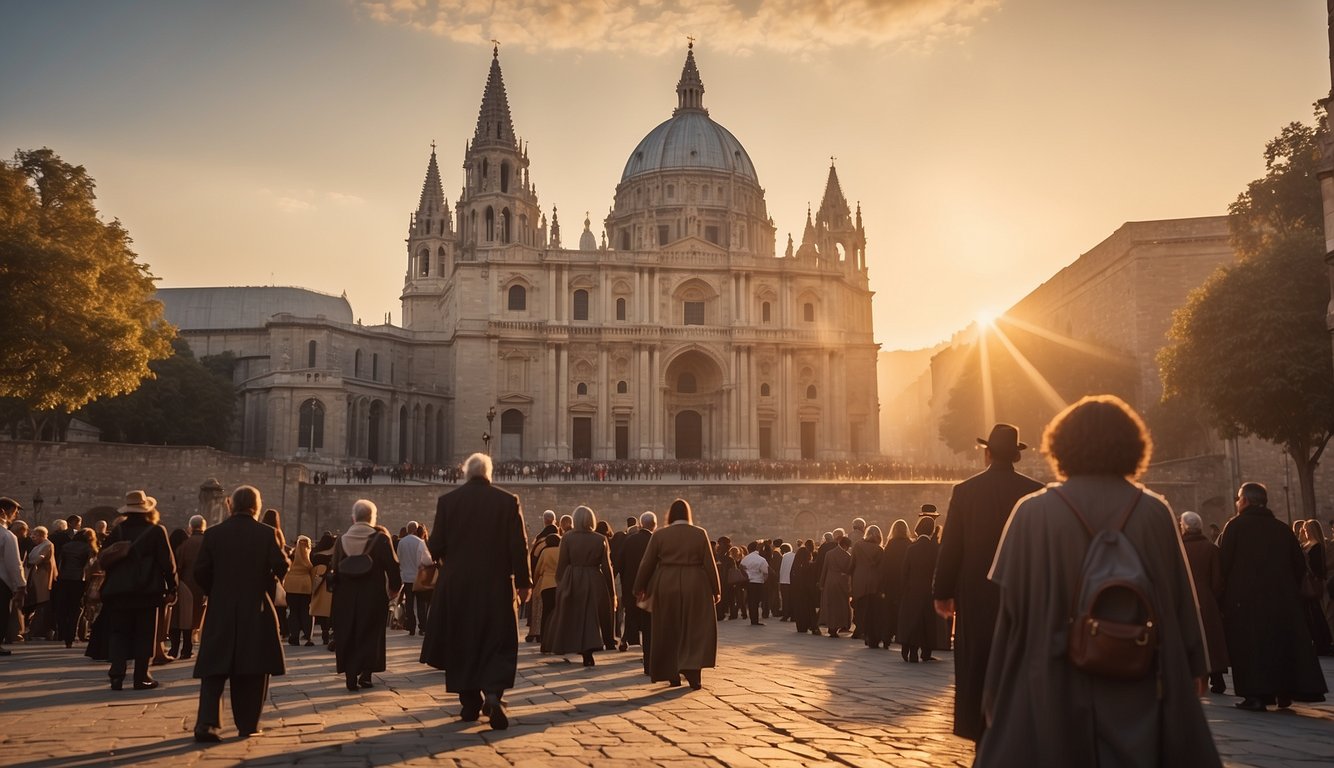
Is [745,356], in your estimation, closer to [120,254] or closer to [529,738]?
[120,254]

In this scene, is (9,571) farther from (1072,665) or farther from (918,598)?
(1072,665)

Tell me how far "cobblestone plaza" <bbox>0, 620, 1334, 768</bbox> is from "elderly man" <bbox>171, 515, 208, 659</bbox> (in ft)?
3.84

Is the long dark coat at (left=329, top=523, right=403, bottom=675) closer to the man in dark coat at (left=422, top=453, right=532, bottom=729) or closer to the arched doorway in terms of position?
the man in dark coat at (left=422, top=453, right=532, bottom=729)

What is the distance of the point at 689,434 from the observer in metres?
61.6

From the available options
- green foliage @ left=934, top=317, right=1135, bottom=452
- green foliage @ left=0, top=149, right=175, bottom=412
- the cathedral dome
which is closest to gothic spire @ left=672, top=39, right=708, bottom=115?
the cathedral dome

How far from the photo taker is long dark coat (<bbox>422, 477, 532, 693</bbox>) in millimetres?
7492

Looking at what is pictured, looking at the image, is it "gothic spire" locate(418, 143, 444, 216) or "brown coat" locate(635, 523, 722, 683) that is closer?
"brown coat" locate(635, 523, 722, 683)

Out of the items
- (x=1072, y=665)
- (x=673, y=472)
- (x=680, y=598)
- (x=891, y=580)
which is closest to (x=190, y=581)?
(x=680, y=598)

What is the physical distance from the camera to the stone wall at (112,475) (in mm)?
33125

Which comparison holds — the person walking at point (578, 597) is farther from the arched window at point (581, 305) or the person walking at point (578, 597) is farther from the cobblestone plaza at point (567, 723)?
the arched window at point (581, 305)

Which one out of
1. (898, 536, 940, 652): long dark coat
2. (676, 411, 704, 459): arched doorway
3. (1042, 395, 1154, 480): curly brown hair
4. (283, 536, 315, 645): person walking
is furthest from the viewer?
(676, 411, 704, 459): arched doorway

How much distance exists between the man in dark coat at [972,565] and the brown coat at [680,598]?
10.9 feet

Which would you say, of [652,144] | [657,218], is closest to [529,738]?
[657,218]

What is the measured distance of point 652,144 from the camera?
7500 cm
